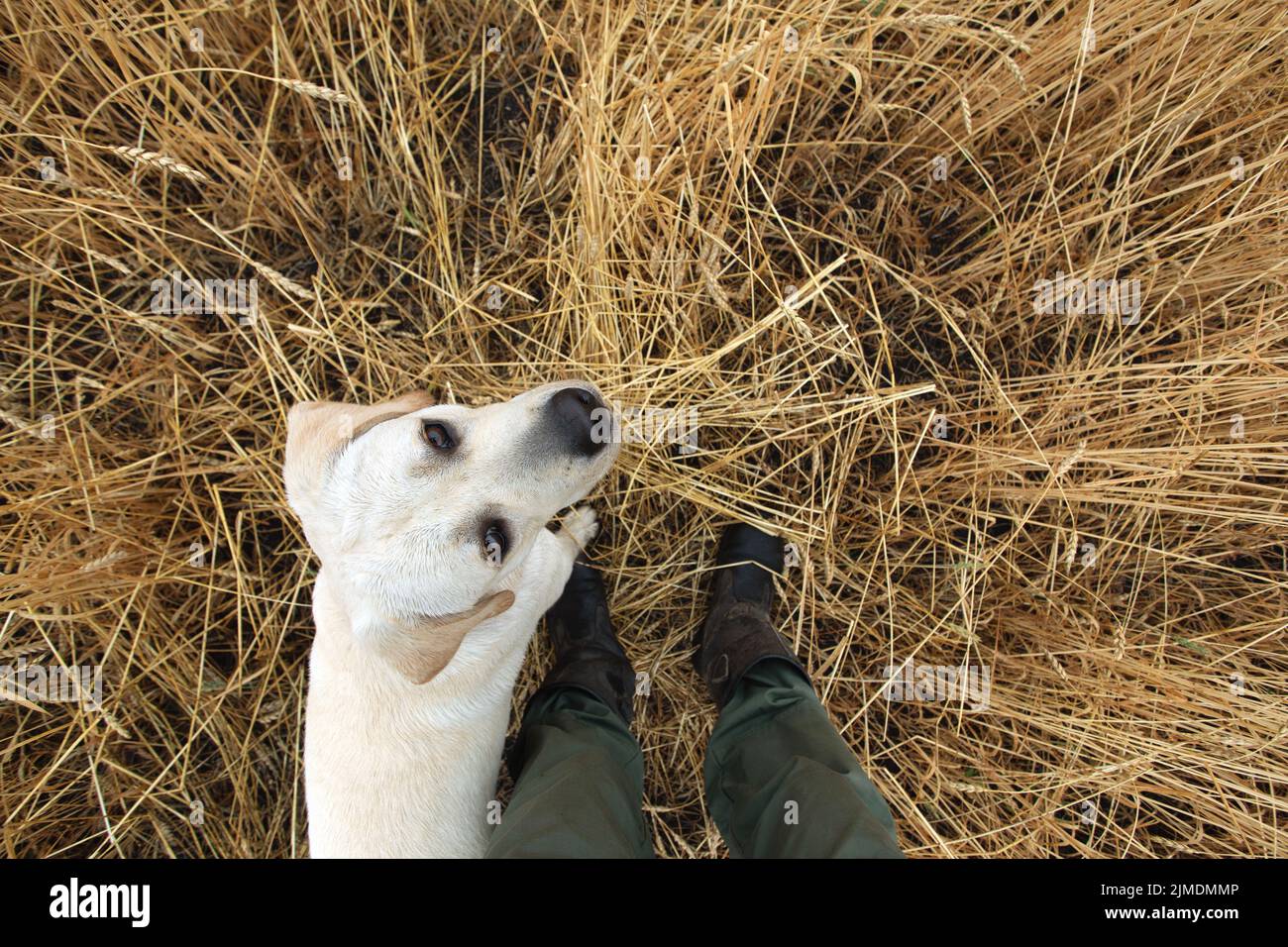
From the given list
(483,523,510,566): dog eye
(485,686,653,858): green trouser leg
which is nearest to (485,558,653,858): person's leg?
(485,686,653,858): green trouser leg

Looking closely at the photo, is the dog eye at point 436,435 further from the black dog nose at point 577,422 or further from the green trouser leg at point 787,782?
the green trouser leg at point 787,782

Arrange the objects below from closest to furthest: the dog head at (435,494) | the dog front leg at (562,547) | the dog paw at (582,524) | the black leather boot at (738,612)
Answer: the dog head at (435,494) → the dog front leg at (562,547) → the black leather boot at (738,612) → the dog paw at (582,524)

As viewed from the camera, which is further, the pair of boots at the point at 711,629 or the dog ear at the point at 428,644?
the pair of boots at the point at 711,629

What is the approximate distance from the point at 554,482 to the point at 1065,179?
2.68 meters

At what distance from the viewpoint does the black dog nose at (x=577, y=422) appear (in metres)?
1.91

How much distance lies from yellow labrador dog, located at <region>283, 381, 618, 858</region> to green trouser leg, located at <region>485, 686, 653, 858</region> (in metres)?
0.22

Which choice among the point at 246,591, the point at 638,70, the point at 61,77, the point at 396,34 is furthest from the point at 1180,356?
the point at 61,77

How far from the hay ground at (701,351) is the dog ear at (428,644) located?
1.16 m

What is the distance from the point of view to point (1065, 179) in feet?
9.04

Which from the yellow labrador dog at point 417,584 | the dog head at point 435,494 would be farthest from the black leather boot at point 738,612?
the dog head at point 435,494

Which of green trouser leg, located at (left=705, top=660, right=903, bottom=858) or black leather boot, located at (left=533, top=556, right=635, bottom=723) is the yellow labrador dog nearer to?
black leather boot, located at (left=533, top=556, right=635, bottom=723)

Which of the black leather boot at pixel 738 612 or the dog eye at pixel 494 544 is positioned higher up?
the dog eye at pixel 494 544
